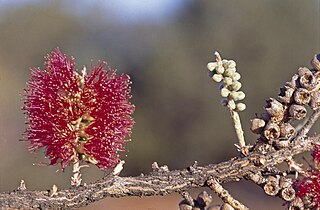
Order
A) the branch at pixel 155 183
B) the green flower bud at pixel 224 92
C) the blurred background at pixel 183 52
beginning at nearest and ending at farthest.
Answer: the branch at pixel 155 183
the green flower bud at pixel 224 92
the blurred background at pixel 183 52

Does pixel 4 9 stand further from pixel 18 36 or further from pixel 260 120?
pixel 260 120

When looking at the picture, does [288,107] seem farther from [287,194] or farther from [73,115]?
[73,115]

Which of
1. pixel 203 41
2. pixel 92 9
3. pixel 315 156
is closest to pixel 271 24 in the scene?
pixel 203 41

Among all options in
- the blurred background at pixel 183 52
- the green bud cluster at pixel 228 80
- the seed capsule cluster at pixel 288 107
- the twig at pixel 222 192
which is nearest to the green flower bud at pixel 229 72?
the green bud cluster at pixel 228 80

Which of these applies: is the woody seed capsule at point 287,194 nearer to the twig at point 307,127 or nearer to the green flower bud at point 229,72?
the twig at point 307,127

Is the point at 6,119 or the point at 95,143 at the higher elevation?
the point at 6,119

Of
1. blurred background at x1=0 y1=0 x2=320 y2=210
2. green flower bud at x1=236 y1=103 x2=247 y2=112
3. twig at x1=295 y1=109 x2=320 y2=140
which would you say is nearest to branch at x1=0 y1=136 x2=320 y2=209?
twig at x1=295 y1=109 x2=320 y2=140
